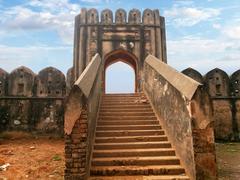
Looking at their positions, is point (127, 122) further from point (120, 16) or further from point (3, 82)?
point (120, 16)

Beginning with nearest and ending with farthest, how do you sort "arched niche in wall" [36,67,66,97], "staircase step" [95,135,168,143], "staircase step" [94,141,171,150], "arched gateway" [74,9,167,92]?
"staircase step" [94,141,171,150] → "staircase step" [95,135,168,143] → "arched niche in wall" [36,67,66,97] → "arched gateway" [74,9,167,92]

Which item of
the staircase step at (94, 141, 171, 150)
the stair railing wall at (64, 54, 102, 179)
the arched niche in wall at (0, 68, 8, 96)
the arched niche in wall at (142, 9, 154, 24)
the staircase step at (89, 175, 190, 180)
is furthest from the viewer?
the arched niche in wall at (142, 9, 154, 24)

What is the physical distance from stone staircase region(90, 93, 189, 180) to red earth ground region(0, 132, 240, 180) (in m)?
0.98

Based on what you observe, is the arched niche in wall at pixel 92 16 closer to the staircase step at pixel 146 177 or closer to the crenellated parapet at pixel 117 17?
the crenellated parapet at pixel 117 17

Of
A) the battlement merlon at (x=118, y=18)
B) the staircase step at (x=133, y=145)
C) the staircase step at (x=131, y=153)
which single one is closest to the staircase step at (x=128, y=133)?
the staircase step at (x=133, y=145)

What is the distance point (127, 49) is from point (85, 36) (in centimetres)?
221

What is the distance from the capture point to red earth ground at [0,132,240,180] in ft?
18.5

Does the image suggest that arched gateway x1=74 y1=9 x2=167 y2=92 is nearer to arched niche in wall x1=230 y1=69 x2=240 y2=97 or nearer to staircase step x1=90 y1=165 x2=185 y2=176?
arched niche in wall x1=230 y1=69 x2=240 y2=97

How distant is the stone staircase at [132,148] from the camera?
5.12 metres

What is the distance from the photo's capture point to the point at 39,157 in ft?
23.0

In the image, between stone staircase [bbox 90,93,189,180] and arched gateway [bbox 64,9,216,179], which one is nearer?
arched gateway [bbox 64,9,216,179]

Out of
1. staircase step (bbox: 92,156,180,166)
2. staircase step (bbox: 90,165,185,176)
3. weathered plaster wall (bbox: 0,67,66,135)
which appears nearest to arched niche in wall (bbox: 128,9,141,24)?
Answer: weathered plaster wall (bbox: 0,67,66,135)

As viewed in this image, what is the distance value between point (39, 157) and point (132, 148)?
109 inches

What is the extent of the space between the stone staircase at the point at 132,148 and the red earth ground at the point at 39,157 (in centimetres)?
98
